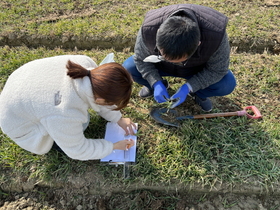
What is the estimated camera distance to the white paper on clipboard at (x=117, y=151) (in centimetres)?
202

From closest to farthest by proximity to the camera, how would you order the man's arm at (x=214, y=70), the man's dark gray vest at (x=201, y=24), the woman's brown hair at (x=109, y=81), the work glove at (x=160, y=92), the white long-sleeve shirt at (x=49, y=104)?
the woman's brown hair at (x=109, y=81), the white long-sleeve shirt at (x=49, y=104), the man's dark gray vest at (x=201, y=24), the man's arm at (x=214, y=70), the work glove at (x=160, y=92)

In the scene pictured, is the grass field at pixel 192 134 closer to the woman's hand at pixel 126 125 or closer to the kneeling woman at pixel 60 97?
the woman's hand at pixel 126 125

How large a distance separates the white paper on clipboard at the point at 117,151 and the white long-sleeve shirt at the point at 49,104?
0.41 m

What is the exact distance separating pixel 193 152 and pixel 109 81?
3.89 feet

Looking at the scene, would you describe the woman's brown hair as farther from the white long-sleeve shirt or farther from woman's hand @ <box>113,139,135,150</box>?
woman's hand @ <box>113,139,135,150</box>

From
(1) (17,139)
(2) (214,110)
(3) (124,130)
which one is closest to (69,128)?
(1) (17,139)

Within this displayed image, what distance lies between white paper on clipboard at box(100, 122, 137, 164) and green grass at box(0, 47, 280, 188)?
6 centimetres

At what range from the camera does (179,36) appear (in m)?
1.40

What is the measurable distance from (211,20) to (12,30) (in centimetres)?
310

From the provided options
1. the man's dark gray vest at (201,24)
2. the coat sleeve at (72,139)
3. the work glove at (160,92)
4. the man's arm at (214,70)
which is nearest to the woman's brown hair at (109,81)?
the coat sleeve at (72,139)

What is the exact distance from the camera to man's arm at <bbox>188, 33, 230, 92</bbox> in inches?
72.2

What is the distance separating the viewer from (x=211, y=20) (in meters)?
1.68

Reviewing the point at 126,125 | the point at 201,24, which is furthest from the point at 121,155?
the point at 201,24

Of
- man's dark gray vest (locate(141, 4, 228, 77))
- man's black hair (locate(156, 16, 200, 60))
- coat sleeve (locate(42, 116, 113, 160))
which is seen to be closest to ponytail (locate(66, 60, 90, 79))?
coat sleeve (locate(42, 116, 113, 160))
